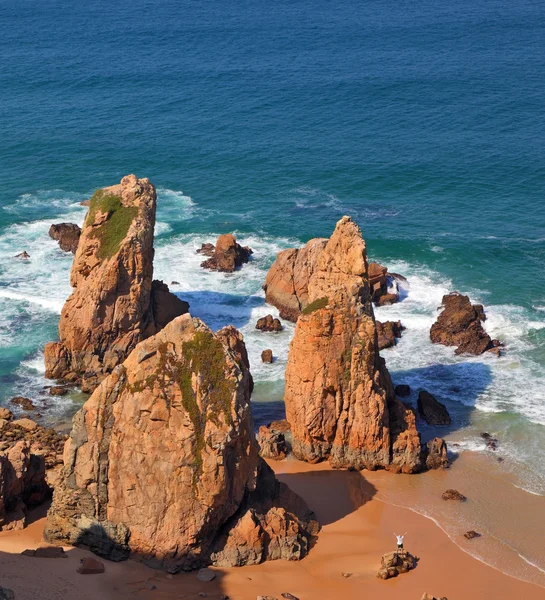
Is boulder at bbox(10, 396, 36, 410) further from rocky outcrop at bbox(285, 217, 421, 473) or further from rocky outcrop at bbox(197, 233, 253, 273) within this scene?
rocky outcrop at bbox(197, 233, 253, 273)

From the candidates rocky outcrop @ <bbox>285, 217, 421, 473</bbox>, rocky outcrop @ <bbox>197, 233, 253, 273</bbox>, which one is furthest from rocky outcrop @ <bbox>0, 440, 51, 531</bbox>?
rocky outcrop @ <bbox>197, 233, 253, 273</bbox>

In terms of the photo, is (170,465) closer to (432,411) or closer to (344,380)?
(344,380)

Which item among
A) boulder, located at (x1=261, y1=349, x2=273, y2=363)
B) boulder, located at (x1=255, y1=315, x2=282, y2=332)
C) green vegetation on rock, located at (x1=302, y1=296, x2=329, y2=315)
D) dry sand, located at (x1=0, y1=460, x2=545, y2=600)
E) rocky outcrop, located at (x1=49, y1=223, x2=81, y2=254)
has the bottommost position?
dry sand, located at (x1=0, y1=460, x2=545, y2=600)

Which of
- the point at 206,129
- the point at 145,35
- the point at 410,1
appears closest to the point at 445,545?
the point at 206,129

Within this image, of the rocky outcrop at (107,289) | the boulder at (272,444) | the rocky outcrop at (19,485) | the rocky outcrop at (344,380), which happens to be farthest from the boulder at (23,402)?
the rocky outcrop at (344,380)

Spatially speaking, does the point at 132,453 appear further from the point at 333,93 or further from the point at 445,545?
the point at 333,93

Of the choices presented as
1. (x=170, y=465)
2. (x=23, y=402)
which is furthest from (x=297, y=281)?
(x=170, y=465)

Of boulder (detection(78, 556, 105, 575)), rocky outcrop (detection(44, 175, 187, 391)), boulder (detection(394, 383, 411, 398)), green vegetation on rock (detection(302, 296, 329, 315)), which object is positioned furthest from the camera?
rocky outcrop (detection(44, 175, 187, 391))

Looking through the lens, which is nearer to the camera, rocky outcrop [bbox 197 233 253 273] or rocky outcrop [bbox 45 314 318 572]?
rocky outcrop [bbox 45 314 318 572]
